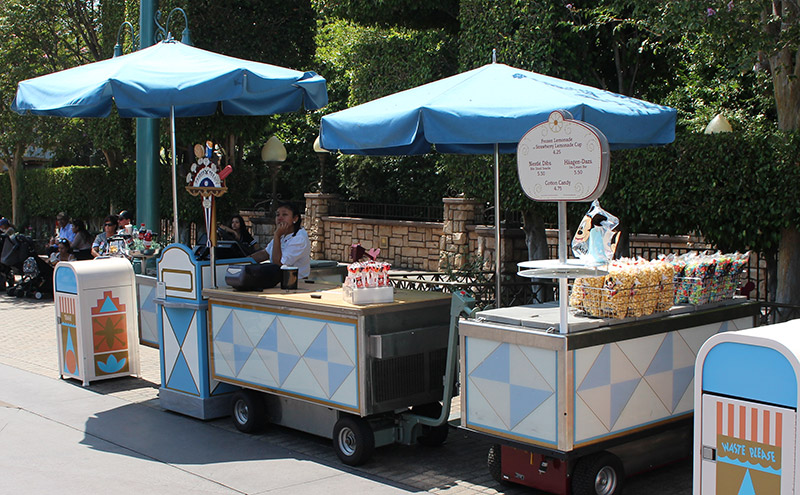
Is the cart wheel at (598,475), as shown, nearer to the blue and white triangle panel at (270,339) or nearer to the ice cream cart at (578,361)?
the ice cream cart at (578,361)

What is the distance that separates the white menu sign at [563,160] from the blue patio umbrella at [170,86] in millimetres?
3203

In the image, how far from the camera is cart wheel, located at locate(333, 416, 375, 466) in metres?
6.41

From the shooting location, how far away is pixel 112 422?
7812 millimetres

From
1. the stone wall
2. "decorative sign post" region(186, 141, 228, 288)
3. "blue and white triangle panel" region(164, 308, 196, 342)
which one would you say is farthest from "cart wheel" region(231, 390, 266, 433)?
the stone wall

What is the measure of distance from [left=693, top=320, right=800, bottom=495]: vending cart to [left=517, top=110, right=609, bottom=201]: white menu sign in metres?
1.39

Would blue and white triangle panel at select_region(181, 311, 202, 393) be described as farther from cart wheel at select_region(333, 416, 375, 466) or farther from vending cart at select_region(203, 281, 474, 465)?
cart wheel at select_region(333, 416, 375, 466)

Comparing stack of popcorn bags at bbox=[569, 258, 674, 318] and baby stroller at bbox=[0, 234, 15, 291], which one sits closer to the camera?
stack of popcorn bags at bbox=[569, 258, 674, 318]

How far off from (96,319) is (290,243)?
264 cm

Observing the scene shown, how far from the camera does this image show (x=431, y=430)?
6.97 metres

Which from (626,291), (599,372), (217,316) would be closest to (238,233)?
(217,316)

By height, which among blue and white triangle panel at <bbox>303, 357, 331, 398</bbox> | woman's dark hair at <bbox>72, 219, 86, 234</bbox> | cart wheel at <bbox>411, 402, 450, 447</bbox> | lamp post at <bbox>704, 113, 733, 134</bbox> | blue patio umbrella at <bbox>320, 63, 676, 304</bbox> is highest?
lamp post at <bbox>704, 113, 733, 134</bbox>

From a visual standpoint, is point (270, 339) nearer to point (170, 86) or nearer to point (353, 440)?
point (353, 440)

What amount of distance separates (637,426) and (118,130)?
15.9 m

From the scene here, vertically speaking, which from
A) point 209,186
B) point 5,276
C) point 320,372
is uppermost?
point 209,186
